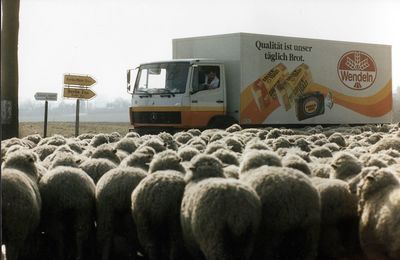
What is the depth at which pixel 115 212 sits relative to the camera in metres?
5.55

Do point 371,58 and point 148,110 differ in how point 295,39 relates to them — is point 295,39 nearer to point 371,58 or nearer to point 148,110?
point 371,58

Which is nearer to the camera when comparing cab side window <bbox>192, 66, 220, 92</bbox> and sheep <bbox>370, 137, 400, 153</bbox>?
sheep <bbox>370, 137, 400, 153</bbox>

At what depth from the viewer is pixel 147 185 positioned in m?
5.25

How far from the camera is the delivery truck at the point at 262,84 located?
16.2 m

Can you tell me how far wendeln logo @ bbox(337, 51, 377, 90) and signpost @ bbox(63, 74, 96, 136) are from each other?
902 cm

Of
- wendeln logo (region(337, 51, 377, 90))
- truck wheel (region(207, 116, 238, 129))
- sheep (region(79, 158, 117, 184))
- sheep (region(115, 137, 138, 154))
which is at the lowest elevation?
sheep (region(79, 158, 117, 184))

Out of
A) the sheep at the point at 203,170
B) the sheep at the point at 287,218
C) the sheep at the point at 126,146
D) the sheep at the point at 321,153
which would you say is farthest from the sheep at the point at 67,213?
the sheep at the point at 321,153

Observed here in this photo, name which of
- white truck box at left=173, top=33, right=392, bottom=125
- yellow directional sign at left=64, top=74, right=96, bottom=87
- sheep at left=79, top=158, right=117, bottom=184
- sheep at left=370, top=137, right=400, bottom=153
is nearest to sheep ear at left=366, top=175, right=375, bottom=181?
sheep at left=79, top=158, right=117, bottom=184

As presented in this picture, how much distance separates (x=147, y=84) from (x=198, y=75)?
1586mm

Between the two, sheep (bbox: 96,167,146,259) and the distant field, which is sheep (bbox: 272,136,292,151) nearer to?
sheep (bbox: 96,167,146,259)

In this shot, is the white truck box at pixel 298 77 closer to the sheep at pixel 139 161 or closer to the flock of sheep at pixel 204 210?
the sheep at pixel 139 161

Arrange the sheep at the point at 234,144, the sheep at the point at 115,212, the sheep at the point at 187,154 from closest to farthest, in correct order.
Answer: the sheep at the point at 115,212
the sheep at the point at 187,154
the sheep at the point at 234,144

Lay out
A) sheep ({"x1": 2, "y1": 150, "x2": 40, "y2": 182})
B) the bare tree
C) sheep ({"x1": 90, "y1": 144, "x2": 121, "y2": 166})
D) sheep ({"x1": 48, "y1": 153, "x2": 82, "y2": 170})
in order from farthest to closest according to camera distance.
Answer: the bare tree → sheep ({"x1": 90, "y1": 144, "x2": 121, "y2": 166}) → sheep ({"x1": 48, "y1": 153, "x2": 82, "y2": 170}) → sheep ({"x1": 2, "y1": 150, "x2": 40, "y2": 182})

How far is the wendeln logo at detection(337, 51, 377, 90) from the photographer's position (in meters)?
20.9
